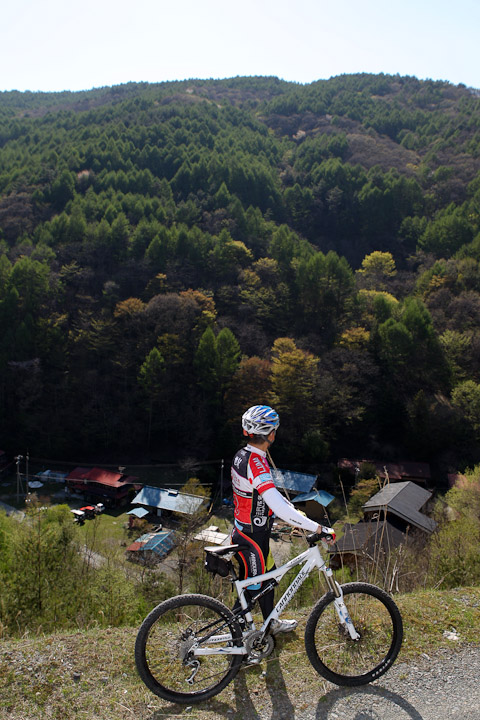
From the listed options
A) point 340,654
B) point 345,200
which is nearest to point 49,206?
point 345,200

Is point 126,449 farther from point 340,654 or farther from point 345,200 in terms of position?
point 345,200

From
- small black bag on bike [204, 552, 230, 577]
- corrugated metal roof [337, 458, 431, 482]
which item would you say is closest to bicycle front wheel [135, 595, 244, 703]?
small black bag on bike [204, 552, 230, 577]

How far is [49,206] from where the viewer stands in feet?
150

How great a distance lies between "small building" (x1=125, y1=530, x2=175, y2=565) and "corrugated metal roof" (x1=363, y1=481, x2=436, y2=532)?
7.95 meters

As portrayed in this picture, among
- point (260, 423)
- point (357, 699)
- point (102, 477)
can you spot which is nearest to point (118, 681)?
point (357, 699)

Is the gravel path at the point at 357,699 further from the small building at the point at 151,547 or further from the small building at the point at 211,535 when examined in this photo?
the small building at the point at 211,535

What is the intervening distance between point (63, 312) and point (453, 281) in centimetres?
2828

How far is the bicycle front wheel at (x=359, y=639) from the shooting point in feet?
10.1

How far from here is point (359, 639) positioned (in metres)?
3.22

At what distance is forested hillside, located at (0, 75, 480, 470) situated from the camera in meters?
28.1

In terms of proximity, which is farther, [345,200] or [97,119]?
[97,119]

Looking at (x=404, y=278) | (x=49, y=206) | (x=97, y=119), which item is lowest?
(x=404, y=278)

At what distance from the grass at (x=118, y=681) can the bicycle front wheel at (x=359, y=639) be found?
17 centimetres

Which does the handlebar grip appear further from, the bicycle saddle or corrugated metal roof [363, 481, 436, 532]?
corrugated metal roof [363, 481, 436, 532]
